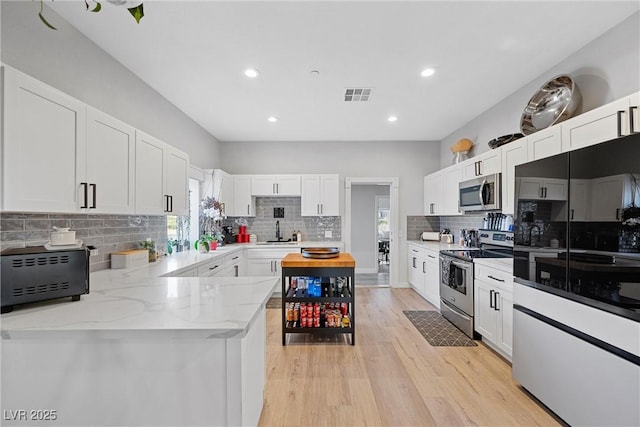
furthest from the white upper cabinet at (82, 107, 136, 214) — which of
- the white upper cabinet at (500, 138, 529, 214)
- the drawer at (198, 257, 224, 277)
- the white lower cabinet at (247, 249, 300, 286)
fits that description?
the white upper cabinet at (500, 138, 529, 214)

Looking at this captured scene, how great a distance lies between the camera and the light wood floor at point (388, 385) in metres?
1.99

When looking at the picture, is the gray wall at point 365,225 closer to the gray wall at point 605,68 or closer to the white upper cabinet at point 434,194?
Answer: the white upper cabinet at point 434,194

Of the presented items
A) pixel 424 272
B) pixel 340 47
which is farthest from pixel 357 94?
pixel 424 272

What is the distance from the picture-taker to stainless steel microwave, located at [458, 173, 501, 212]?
3.34 m

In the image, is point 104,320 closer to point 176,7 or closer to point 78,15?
point 176,7

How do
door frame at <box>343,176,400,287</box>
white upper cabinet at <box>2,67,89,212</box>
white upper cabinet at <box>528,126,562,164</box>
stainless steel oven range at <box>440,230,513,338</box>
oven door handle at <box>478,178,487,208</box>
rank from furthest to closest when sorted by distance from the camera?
1. door frame at <box>343,176,400,287</box>
2. oven door handle at <box>478,178,487,208</box>
3. stainless steel oven range at <box>440,230,513,338</box>
4. white upper cabinet at <box>528,126,562,164</box>
5. white upper cabinet at <box>2,67,89,212</box>

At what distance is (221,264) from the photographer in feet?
12.5

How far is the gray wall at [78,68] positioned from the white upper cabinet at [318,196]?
7.66ft

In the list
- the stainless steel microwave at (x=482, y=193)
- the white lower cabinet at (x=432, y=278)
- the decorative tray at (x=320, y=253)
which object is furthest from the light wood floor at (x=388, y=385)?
the stainless steel microwave at (x=482, y=193)

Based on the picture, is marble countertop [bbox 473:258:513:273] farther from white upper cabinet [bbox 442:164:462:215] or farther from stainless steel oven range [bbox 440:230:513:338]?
white upper cabinet [bbox 442:164:462:215]

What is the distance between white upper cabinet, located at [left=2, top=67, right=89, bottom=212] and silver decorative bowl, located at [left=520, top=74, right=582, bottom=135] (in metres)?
3.75

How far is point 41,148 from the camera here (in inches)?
62.4

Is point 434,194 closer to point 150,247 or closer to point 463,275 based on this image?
point 463,275

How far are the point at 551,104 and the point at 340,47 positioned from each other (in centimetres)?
207
